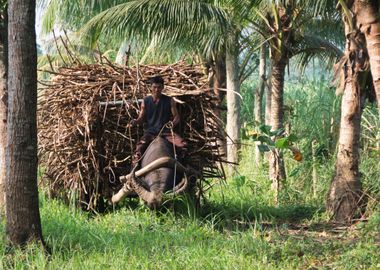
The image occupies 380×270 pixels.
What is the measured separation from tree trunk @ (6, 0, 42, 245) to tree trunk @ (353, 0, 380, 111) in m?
3.66

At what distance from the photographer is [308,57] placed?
55.8 ft

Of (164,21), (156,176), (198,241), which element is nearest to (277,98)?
(164,21)

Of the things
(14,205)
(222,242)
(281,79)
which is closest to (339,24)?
(281,79)

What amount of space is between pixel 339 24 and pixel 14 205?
9748 millimetres

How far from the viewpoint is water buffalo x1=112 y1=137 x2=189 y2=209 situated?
9.89 m

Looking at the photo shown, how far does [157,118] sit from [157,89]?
416mm

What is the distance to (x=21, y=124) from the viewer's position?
7641mm

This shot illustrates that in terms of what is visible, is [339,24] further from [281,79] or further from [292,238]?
[292,238]

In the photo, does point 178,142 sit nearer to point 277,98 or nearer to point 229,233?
point 229,233

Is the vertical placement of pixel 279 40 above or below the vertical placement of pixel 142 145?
above

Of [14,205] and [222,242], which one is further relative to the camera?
[222,242]

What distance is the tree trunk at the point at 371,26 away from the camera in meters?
8.52

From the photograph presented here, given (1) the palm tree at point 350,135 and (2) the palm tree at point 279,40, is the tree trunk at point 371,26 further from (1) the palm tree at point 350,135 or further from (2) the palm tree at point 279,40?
(2) the palm tree at point 279,40

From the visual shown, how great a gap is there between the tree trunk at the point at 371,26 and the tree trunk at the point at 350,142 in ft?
2.92
